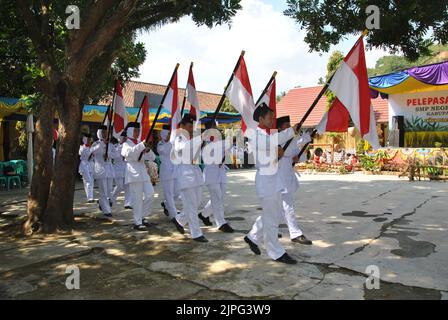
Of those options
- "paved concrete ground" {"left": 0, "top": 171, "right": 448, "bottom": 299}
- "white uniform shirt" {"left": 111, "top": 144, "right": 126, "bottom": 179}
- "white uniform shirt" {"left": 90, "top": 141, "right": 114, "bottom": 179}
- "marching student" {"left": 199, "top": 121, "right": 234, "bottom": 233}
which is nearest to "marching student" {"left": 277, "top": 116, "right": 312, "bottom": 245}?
"paved concrete ground" {"left": 0, "top": 171, "right": 448, "bottom": 299}

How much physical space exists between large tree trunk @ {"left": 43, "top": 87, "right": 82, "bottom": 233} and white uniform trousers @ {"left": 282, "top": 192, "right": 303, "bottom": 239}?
375cm

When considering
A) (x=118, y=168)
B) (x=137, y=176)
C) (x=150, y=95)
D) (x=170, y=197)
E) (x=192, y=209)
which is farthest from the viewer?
(x=150, y=95)

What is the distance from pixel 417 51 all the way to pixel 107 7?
5026mm

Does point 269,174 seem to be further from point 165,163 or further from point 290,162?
point 165,163

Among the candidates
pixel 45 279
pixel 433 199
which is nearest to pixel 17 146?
pixel 45 279

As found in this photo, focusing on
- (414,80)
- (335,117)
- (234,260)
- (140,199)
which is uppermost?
(414,80)

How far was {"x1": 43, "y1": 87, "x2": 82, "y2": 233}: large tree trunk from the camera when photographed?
6.73 meters

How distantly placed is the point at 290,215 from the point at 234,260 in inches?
49.9

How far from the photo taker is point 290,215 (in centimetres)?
579

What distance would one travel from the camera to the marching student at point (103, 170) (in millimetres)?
8203

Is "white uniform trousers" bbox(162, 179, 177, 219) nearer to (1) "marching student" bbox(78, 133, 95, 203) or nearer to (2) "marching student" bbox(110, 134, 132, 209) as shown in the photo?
(2) "marching student" bbox(110, 134, 132, 209)

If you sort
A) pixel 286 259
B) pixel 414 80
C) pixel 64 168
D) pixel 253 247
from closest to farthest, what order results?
1. pixel 286 259
2. pixel 253 247
3. pixel 64 168
4. pixel 414 80

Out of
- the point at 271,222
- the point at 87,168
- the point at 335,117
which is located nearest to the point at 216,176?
the point at 271,222

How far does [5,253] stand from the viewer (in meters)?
5.55
